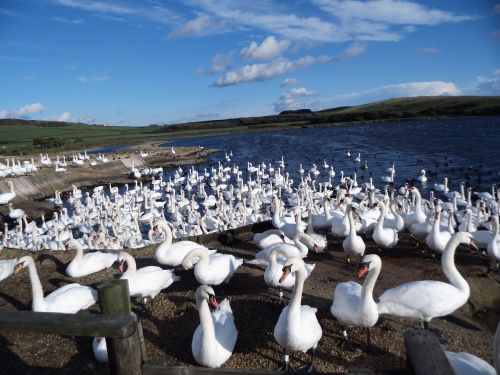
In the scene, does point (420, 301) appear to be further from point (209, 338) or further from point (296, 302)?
point (209, 338)

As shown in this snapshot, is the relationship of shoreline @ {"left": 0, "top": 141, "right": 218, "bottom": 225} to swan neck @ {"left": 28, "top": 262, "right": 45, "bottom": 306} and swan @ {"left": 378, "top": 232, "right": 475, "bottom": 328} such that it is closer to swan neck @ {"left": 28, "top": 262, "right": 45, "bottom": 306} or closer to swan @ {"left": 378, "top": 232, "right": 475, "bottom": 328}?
swan neck @ {"left": 28, "top": 262, "right": 45, "bottom": 306}

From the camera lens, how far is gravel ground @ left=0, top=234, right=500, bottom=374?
6016 millimetres

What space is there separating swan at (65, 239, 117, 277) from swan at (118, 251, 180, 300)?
1.80m

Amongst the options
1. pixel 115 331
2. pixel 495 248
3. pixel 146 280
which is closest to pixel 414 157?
pixel 495 248

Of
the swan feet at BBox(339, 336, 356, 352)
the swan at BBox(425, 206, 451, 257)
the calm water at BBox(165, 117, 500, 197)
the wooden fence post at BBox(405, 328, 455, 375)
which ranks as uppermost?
the wooden fence post at BBox(405, 328, 455, 375)

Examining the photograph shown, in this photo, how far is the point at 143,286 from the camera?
7.31 meters

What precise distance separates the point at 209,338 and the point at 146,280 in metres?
2.39

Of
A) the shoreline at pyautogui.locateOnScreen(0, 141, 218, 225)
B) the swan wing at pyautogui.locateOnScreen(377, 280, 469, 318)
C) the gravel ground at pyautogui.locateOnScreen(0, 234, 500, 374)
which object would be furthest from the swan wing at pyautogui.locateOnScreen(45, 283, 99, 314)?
the shoreline at pyautogui.locateOnScreen(0, 141, 218, 225)

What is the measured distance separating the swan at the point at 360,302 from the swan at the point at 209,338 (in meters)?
1.68

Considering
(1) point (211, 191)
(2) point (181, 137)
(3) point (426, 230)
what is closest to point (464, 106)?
(2) point (181, 137)

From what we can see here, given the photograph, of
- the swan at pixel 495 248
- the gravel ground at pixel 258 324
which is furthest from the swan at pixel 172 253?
the swan at pixel 495 248

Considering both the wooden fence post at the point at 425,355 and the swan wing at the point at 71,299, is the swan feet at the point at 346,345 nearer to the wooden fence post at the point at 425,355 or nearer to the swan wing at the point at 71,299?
the wooden fence post at the point at 425,355

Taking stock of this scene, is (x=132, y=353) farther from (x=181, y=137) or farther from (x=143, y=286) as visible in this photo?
(x=181, y=137)

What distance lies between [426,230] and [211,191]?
2469 centimetres
